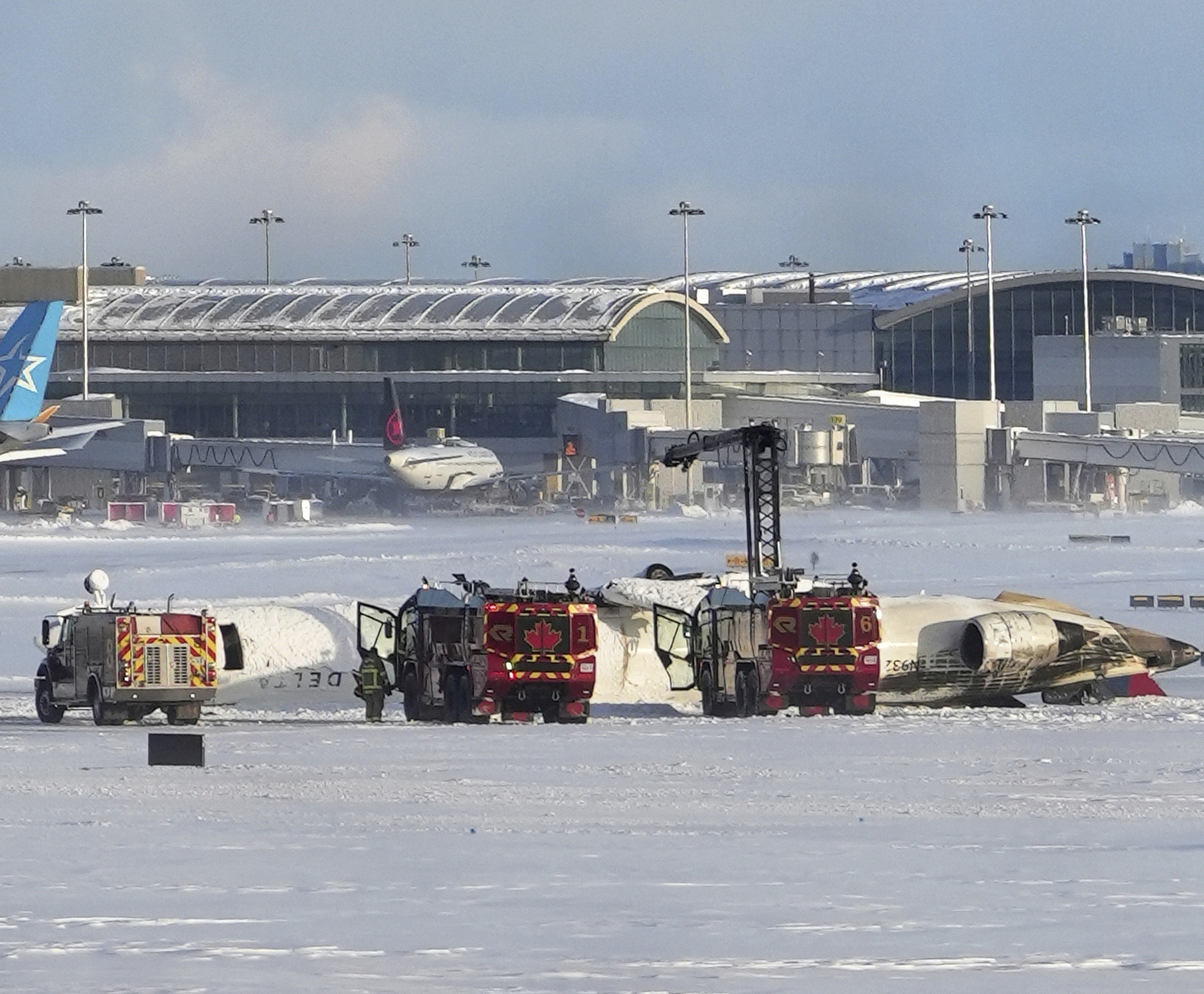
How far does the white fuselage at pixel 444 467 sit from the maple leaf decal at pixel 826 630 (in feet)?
290

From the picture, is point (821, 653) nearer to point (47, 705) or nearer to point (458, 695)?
point (458, 695)

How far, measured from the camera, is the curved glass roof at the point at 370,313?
15100 cm

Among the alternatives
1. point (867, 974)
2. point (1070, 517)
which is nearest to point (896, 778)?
point (867, 974)

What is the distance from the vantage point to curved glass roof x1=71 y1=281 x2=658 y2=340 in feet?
495

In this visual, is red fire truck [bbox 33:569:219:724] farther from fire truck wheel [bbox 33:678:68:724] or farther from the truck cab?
the truck cab

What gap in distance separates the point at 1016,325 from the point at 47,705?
5016 inches

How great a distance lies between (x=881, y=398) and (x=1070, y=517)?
36.8 meters

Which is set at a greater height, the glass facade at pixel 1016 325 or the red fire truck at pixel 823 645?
the glass facade at pixel 1016 325

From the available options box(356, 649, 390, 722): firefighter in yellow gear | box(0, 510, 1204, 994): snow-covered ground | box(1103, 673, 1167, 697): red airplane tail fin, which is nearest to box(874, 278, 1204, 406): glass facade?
box(1103, 673, 1167, 697): red airplane tail fin

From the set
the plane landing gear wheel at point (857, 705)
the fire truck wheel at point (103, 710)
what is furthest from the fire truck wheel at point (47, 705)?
the plane landing gear wheel at point (857, 705)

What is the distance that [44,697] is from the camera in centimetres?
4066

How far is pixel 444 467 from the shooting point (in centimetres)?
12975

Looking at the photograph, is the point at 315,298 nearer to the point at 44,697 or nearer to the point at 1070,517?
the point at 1070,517

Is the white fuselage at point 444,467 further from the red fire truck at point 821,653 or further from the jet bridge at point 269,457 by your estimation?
the red fire truck at point 821,653
